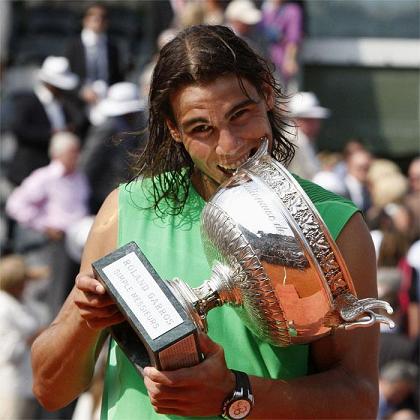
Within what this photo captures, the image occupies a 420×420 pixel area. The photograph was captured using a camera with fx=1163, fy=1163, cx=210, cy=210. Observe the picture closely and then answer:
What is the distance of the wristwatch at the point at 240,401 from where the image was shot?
6.25 feet

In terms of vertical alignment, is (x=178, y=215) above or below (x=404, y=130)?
above

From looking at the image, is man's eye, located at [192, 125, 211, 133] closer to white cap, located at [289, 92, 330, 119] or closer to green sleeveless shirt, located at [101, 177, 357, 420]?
green sleeveless shirt, located at [101, 177, 357, 420]

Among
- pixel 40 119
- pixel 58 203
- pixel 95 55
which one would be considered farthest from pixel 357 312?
pixel 95 55

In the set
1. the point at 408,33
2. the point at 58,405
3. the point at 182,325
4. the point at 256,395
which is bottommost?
the point at 408,33

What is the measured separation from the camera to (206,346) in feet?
6.07

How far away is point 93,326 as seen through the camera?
201cm

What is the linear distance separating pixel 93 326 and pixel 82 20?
7.75 metres

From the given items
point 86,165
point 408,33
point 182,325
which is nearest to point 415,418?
point 86,165

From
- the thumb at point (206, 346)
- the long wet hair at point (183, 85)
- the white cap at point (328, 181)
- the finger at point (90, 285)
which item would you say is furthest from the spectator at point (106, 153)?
the thumb at point (206, 346)

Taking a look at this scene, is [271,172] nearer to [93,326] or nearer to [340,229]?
[340,229]

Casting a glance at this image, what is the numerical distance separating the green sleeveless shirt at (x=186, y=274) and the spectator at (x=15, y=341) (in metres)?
2.92

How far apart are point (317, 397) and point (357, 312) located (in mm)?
245

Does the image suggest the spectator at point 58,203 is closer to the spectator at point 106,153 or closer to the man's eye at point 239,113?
the spectator at point 106,153

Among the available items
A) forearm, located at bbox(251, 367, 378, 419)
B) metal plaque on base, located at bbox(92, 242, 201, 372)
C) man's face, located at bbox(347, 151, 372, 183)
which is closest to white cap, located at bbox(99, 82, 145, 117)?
man's face, located at bbox(347, 151, 372, 183)
